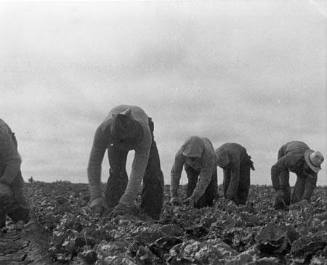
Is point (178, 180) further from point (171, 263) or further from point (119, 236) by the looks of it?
point (171, 263)

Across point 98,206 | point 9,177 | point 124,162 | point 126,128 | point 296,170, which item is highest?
point 126,128

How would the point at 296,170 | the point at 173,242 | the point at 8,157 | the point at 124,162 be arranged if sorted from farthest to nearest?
the point at 296,170
the point at 124,162
the point at 8,157
the point at 173,242

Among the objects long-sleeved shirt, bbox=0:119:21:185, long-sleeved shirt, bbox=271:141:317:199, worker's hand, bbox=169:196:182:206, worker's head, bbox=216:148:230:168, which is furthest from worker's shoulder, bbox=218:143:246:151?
long-sleeved shirt, bbox=0:119:21:185

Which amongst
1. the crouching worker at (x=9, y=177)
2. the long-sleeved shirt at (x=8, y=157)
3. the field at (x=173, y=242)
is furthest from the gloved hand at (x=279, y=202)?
the long-sleeved shirt at (x=8, y=157)

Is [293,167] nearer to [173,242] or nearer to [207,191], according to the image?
[207,191]

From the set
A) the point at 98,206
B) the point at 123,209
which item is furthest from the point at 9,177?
the point at 123,209

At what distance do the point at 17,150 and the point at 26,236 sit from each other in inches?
51.0

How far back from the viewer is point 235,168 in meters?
12.0

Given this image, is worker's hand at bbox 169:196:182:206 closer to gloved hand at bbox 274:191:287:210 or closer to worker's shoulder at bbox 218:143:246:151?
Result: worker's shoulder at bbox 218:143:246:151

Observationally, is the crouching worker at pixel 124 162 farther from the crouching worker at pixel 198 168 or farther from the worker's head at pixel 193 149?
the worker's head at pixel 193 149

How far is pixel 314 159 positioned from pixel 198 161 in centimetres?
231

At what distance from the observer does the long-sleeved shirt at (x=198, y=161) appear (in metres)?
10.1

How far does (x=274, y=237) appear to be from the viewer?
5137 millimetres

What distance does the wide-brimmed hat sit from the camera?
11.1m
